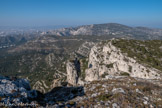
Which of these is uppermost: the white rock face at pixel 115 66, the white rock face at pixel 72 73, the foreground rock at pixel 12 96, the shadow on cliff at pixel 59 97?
the foreground rock at pixel 12 96

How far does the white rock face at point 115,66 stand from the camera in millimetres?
41963

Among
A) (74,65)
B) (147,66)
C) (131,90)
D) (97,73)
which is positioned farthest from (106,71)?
(131,90)

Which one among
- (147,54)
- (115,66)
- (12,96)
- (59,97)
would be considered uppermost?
(12,96)

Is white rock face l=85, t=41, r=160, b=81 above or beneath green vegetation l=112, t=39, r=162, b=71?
beneath

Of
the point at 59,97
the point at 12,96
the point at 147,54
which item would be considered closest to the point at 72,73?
the point at 147,54

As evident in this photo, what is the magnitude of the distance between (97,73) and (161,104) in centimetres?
4584

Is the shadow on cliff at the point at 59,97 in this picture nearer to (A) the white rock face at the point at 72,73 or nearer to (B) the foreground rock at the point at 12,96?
(B) the foreground rock at the point at 12,96

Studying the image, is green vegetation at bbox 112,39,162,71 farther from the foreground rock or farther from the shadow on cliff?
the foreground rock

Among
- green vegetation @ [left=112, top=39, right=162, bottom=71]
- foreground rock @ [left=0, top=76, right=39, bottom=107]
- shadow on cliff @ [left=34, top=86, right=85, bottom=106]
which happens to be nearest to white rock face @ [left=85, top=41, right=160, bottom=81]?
green vegetation @ [left=112, top=39, right=162, bottom=71]

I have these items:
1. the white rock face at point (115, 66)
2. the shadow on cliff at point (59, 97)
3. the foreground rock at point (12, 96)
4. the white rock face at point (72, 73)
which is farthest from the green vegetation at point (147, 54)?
the foreground rock at point (12, 96)

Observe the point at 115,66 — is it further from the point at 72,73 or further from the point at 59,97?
the point at 59,97

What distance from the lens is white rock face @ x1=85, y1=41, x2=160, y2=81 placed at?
41963 mm

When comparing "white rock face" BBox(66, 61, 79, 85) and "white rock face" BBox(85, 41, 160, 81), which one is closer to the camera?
"white rock face" BBox(85, 41, 160, 81)

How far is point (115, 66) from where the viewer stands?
5650 centimetres
